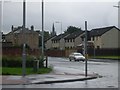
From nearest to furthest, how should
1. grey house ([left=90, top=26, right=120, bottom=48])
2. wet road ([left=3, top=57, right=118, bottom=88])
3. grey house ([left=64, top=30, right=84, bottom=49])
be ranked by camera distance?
1. wet road ([left=3, top=57, right=118, bottom=88])
2. grey house ([left=90, top=26, right=120, bottom=48])
3. grey house ([left=64, top=30, right=84, bottom=49])

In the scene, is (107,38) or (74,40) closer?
(107,38)

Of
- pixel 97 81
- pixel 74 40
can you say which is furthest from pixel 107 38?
pixel 97 81

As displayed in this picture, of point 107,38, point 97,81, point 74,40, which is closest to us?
point 97,81

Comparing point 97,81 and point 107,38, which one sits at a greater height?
point 107,38

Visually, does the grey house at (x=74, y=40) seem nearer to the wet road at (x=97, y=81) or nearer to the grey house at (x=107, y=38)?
the grey house at (x=107, y=38)

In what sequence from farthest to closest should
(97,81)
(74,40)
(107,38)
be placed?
(74,40) < (107,38) < (97,81)

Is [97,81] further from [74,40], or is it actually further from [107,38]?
[74,40]

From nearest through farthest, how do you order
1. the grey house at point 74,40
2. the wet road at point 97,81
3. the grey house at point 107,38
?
the wet road at point 97,81, the grey house at point 107,38, the grey house at point 74,40

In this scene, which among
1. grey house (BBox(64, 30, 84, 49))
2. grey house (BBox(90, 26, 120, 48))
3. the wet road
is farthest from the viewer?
grey house (BBox(64, 30, 84, 49))

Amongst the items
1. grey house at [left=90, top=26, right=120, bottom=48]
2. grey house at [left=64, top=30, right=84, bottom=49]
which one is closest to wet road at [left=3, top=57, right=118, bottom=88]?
grey house at [left=90, top=26, right=120, bottom=48]

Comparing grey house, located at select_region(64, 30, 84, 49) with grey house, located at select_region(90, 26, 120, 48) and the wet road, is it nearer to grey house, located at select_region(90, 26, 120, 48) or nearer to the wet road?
grey house, located at select_region(90, 26, 120, 48)

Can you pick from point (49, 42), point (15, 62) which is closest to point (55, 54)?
point (49, 42)

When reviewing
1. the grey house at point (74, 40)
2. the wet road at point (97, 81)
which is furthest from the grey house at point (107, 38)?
the wet road at point (97, 81)

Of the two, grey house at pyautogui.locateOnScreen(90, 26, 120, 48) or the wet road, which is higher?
grey house at pyautogui.locateOnScreen(90, 26, 120, 48)
